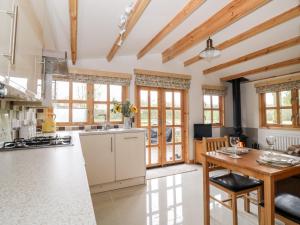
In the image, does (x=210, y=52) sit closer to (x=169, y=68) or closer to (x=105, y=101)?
(x=169, y=68)

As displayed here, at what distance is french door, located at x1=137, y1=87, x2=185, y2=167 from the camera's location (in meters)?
4.07

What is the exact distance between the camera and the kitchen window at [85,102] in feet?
10.8

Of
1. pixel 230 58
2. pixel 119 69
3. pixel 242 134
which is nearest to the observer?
pixel 119 69

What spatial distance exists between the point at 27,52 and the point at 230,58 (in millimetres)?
4086

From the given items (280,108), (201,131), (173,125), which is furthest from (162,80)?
→ (280,108)

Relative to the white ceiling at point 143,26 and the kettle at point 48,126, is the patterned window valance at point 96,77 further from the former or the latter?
the kettle at point 48,126

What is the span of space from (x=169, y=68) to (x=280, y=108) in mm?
3114

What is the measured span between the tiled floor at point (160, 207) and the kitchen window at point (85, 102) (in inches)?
58.8

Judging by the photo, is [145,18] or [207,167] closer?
[207,167]

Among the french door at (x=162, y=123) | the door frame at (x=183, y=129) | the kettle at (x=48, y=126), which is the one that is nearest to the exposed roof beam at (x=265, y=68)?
the door frame at (x=183, y=129)

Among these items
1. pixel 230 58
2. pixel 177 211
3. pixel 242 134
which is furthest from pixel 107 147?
pixel 242 134

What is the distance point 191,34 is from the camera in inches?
117

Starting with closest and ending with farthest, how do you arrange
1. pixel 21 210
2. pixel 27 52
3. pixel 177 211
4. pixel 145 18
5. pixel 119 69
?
pixel 21 210 < pixel 27 52 < pixel 177 211 < pixel 145 18 < pixel 119 69

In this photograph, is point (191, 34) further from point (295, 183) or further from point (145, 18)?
point (295, 183)
